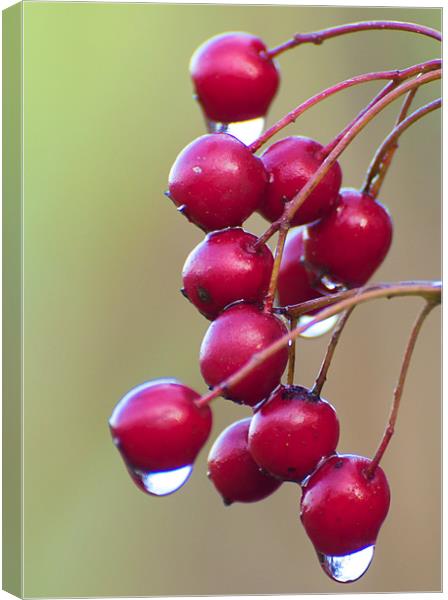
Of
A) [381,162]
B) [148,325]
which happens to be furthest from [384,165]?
[148,325]

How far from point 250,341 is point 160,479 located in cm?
12

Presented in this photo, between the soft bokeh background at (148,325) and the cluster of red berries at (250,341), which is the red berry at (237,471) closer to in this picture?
the cluster of red berries at (250,341)

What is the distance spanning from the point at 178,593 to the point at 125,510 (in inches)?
9.3

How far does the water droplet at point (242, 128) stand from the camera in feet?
3.12

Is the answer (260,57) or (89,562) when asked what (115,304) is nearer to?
(89,562)

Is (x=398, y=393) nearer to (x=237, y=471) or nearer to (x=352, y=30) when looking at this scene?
(x=237, y=471)

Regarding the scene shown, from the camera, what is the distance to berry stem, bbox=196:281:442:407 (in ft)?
2.18

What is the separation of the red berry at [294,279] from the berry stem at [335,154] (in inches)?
7.2

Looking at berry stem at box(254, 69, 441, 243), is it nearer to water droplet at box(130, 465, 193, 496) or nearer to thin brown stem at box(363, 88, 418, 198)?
thin brown stem at box(363, 88, 418, 198)

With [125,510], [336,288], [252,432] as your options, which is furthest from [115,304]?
[252,432]

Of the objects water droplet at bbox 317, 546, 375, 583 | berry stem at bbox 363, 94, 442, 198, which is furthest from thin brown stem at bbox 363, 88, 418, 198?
water droplet at bbox 317, 546, 375, 583

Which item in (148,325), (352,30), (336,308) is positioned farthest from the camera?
(148,325)

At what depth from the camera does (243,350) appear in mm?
737

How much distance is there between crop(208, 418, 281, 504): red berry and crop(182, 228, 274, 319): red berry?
119 mm
